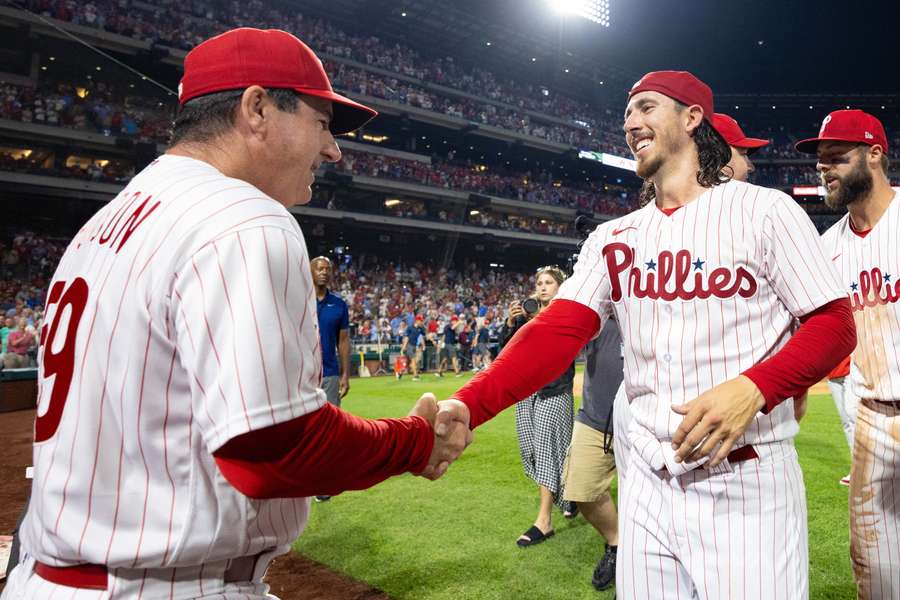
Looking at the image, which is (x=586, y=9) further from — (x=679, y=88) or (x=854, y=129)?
(x=679, y=88)

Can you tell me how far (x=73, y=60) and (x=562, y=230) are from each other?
31559mm

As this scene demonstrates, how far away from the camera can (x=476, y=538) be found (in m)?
4.61

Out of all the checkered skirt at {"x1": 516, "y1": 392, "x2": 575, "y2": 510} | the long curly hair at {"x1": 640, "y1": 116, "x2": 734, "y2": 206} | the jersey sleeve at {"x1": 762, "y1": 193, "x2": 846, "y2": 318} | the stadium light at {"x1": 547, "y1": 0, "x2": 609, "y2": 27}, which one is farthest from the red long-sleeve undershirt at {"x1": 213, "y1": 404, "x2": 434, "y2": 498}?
the stadium light at {"x1": 547, "y1": 0, "x2": 609, "y2": 27}

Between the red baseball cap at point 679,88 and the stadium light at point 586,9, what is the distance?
3728 centimetres

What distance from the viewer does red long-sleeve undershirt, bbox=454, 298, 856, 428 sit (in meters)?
1.66

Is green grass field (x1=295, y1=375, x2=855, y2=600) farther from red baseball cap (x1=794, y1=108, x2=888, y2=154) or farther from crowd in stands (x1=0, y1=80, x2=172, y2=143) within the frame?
crowd in stands (x1=0, y1=80, x2=172, y2=143)

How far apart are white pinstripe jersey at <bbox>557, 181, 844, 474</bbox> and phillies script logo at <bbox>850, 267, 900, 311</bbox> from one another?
4.36 feet

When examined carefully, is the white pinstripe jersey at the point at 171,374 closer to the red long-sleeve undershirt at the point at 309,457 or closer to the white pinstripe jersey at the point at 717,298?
the red long-sleeve undershirt at the point at 309,457

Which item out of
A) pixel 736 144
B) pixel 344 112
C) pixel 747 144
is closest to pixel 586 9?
pixel 747 144

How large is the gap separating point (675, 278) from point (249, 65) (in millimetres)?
1409

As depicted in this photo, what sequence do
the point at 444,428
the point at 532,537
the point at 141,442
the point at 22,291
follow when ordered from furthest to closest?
the point at 22,291 < the point at 532,537 < the point at 444,428 < the point at 141,442

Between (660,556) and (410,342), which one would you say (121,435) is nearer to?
(660,556)

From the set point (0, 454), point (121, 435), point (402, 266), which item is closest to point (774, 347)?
point (121, 435)

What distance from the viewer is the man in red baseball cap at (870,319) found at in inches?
104
